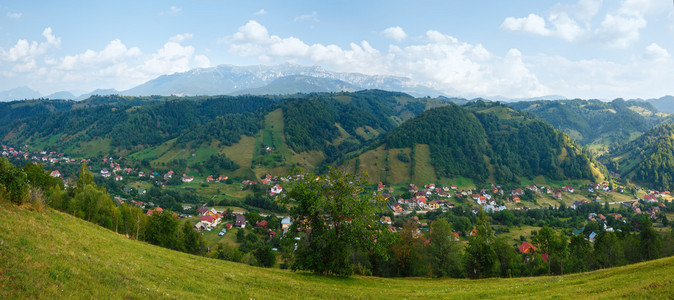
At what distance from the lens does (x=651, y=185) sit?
171125mm

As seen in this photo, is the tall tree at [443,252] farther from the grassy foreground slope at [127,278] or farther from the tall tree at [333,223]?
the grassy foreground slope at [127,278]

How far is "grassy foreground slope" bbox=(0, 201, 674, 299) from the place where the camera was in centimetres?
1127

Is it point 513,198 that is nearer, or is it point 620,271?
point 620,271

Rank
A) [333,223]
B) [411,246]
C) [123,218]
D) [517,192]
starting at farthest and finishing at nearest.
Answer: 1. [517,192]
2. [123,218]
3. [411,246]
4. [333,223]

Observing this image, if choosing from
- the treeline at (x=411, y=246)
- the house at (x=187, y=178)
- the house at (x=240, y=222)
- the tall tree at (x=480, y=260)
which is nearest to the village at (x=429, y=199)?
the house at (x=240, y=222)

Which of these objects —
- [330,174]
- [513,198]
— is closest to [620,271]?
[330,174]

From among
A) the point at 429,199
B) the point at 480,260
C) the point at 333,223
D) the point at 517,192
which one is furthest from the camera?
the point at 517,192

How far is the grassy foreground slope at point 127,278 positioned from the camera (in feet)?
37.0

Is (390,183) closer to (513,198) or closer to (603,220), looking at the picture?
(513,198)

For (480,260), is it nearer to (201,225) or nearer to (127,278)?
(127,278)

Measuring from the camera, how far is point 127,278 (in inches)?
Answer: 547

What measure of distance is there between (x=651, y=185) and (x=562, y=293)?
9037 inches

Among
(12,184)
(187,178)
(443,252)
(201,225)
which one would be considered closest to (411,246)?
(443,252)

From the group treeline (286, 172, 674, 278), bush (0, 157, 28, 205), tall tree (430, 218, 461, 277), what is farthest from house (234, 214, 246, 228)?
bush (0, 157, 28, 205)
